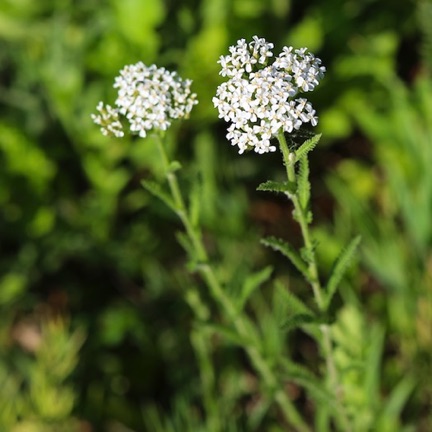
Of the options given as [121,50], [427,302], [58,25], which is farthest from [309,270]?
[58,25]

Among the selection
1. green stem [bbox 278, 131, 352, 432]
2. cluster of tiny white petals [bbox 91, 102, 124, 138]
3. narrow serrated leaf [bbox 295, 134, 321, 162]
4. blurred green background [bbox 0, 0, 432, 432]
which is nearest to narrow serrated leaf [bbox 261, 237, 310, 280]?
green stem [bbox 278, 131, 352, 432]

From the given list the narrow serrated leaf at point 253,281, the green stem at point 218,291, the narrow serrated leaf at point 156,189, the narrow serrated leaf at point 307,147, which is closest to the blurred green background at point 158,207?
the green stem at point 218,291

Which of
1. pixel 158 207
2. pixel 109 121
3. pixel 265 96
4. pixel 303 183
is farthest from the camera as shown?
pixel 158 207

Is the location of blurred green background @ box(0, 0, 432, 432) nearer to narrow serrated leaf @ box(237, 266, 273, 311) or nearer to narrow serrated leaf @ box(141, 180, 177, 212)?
narrow serrated leaf @ box(237, 266, 273, 311)

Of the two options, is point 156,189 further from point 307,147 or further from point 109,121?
point 307,147

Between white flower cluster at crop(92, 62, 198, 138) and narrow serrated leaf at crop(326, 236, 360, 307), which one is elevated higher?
white flower cluster at crop(92, 62, 198, 138)

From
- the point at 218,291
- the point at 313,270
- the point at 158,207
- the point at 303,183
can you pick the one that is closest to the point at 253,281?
the point at 218,291

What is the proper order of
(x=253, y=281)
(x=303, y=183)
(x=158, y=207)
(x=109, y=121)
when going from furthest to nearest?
(x=158, y=207) < (x=253, y=281) < (x=109, y=121) < (x=303, y=183)
